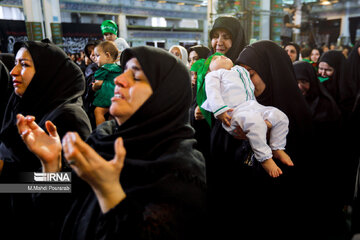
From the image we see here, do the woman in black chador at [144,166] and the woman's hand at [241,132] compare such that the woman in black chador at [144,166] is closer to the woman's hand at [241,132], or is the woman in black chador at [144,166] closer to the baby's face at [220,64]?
the woman's hand at [241,132]

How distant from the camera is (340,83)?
3619mm

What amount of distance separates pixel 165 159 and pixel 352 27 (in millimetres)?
21137

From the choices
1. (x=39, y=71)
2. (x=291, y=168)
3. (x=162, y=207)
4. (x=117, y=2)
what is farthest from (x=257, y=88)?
(x=117, y=2)

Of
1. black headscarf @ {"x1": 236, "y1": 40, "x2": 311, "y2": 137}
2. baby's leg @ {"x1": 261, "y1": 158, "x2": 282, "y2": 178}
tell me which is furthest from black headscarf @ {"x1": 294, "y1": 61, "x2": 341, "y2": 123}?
baby's leg @ {"x1": 261, "y1": 158, "x2": 282, "y2": 178}

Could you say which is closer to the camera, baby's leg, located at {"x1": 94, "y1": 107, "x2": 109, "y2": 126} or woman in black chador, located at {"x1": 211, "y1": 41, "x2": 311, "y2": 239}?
woman in black chador, located at {"x1": 211, "y1": 41, "x2": 311, "y2": 239}

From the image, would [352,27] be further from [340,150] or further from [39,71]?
[39,71]

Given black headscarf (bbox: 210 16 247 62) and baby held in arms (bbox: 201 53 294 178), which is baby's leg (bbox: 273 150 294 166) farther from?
black headscarf (bbox: 210 16 247 62)

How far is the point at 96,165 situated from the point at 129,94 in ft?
1.18

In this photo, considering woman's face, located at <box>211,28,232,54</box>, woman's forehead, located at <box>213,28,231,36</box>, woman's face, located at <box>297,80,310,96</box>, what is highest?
woman's forehead, located at <box>213,28,231,36</box>

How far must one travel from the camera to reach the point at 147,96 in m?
1.10

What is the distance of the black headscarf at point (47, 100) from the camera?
61.3 inches

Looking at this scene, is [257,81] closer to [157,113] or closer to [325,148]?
[157,113]

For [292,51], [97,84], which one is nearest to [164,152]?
[97,84]

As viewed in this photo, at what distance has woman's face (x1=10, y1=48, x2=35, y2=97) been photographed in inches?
65.1
